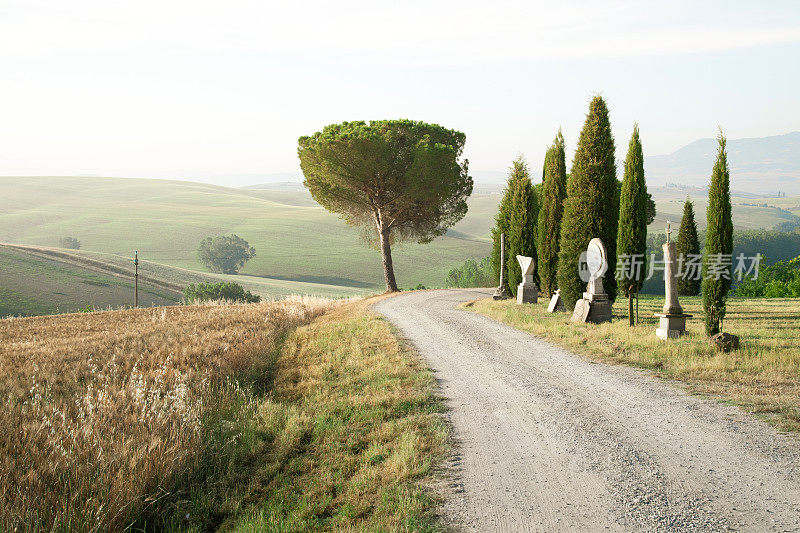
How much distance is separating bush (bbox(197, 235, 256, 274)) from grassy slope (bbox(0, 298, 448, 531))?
6172 centimetres

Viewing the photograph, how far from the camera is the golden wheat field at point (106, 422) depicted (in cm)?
447

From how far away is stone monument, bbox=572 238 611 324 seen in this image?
14.3 meters

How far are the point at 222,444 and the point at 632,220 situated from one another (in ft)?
50.5

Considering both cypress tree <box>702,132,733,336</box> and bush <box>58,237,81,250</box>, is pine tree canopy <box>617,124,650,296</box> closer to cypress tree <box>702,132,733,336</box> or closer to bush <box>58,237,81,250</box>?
cypress tree <box>702,132,733,336</box>

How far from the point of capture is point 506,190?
958 inches

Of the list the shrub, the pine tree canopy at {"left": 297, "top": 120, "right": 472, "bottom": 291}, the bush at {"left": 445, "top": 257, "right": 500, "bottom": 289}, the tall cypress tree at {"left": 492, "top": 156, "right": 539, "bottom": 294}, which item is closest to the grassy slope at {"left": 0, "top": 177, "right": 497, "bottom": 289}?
the bush at {"left": 445, "top": 257, "right": 500, "bottom": 289}

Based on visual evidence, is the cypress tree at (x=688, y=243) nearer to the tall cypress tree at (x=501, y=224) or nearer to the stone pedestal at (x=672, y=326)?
the tall cypress tree at (x=501, y=224)

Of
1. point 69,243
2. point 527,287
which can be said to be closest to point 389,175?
point 527,287

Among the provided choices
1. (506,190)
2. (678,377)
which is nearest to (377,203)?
(506,190)

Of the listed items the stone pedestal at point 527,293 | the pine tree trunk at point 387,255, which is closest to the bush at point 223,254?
the pine tree trunk at point 387,255

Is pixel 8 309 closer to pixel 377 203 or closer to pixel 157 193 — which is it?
pixel 377 203

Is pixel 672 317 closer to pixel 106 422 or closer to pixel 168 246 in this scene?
pixel 106 422

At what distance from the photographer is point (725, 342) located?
9.98 metres

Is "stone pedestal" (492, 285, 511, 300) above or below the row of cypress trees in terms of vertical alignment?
below
